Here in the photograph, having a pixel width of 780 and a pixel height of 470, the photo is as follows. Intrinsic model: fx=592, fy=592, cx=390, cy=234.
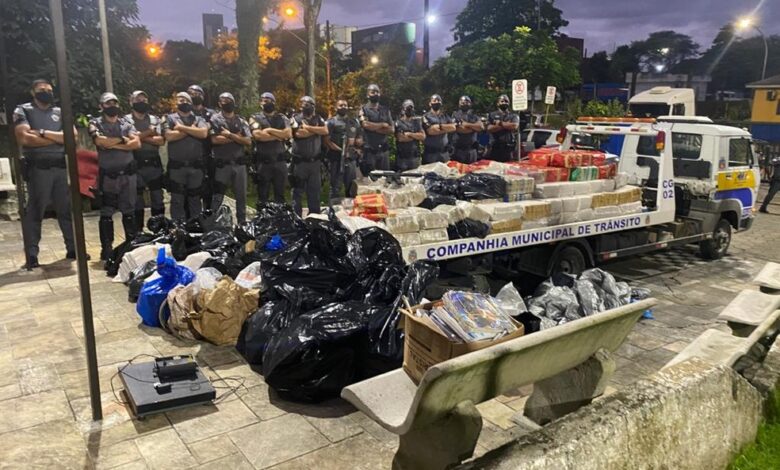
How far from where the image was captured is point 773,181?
541 inches

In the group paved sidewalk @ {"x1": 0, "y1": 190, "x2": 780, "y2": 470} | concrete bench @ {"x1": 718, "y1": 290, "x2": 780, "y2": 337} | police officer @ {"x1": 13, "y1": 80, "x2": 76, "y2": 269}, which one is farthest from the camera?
police officer @ {"x1": 13, "y1": 80, "x2": 76, "y2": 269}

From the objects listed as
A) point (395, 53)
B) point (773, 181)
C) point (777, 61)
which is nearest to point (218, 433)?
point (773, 181)

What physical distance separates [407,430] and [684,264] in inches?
311

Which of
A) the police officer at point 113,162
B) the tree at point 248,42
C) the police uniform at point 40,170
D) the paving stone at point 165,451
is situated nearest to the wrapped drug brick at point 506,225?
the paving stone at point 165,451

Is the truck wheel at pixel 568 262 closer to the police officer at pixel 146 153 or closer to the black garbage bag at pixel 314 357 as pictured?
the black garbage bag at pixel 314 357

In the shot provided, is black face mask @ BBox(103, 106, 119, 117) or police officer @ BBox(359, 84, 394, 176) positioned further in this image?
police officer @ BBox(359, 84, 394, 176)

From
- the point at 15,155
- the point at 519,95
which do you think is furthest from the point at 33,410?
the point at 519,95

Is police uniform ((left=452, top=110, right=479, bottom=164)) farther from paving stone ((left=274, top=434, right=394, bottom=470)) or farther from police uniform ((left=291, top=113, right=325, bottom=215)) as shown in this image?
paving stone ((left=274, top=434, right=394, bottom=470))

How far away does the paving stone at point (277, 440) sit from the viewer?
140 inches

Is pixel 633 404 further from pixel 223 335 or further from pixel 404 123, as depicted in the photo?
pixel 404 123

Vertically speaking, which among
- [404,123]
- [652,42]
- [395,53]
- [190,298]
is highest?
[652,42]

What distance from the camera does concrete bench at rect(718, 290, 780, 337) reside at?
14.1 feet

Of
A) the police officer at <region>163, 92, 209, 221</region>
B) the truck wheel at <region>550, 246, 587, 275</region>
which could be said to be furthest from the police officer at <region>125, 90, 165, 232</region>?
the truck wheel at <region>550, 246, 587, 275</region>

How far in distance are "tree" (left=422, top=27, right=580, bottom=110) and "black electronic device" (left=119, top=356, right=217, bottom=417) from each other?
2062 centimetres
